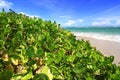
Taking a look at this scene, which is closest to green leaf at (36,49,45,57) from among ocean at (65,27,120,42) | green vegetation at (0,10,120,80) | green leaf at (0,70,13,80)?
green vegetation at (0,10,120,80)

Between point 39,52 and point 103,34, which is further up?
point 39,52

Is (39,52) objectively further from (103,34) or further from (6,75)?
(103,34)

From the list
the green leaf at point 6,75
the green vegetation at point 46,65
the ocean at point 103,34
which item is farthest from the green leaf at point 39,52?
the ocean at point 103,34

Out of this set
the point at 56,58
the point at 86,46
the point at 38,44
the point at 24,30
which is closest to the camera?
the point at 56,58

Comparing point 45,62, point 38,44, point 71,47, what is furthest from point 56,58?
point 71,47

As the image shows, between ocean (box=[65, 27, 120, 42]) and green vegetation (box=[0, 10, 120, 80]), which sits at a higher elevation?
green vegetation (box=[0, 10, 120, 80])

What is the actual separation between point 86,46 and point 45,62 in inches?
37.4

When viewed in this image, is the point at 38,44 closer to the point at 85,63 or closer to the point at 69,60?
the point at 69,60

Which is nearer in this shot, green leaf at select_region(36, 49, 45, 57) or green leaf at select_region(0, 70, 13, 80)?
green leaf at select_region(0, 70, 13, 80)

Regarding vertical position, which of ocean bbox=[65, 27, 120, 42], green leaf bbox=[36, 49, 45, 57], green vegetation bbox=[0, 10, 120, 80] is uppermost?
green leaf bbox=[36, 49, 45, 57]

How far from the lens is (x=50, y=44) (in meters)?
1.70

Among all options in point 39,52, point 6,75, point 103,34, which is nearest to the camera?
point 6,75

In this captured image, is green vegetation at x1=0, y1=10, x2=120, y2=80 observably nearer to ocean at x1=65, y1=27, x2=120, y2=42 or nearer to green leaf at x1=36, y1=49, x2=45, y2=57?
green leaf at x1=36, y1=49, x2=45, y2=57

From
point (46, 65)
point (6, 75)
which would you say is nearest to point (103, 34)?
point (46, 65)
